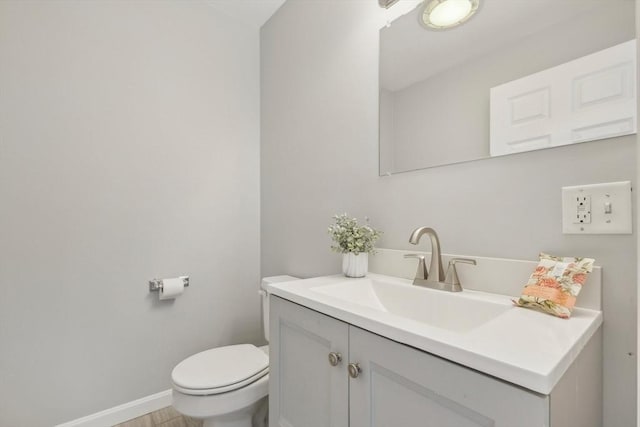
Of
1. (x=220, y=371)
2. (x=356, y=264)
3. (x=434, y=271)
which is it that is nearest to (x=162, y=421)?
(x=220, y=371)

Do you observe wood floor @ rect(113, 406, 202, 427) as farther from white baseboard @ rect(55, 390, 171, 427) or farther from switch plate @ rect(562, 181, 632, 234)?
switch plate @ rect(562, 181, 632, 234)

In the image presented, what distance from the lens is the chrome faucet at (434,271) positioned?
0.97 metres

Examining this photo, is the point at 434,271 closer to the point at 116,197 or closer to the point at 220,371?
the point at 220,371

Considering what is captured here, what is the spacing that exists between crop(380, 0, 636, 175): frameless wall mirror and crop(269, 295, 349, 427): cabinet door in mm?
692

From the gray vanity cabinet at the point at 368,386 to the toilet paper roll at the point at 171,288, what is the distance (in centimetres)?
88

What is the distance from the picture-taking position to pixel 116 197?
161cm

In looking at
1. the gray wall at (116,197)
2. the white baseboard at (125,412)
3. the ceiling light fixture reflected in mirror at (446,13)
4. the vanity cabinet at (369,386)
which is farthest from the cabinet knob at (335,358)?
the white baseboard at (125,412)

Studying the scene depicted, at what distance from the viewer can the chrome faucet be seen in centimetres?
97

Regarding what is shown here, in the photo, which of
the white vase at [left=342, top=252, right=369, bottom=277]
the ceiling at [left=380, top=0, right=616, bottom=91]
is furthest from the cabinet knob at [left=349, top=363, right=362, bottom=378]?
the ceiling at [left=380, top=0, right=616, bottom=91]

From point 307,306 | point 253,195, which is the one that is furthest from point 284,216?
point 307,306

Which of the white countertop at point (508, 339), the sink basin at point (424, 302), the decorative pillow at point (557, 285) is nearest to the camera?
the white countertop at point (508, 339)

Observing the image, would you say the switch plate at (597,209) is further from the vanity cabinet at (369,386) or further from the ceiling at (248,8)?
the ceiling at (248,8)

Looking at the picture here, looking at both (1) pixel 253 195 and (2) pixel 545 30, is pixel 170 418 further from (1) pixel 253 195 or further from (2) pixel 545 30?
(2) pixel 545 30

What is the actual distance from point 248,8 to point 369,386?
7.12 feet
